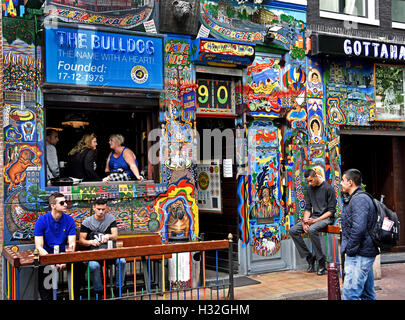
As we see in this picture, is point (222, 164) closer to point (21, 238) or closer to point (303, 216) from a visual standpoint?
point (303, 216)

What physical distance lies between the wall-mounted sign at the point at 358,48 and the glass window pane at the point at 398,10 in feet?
4.54

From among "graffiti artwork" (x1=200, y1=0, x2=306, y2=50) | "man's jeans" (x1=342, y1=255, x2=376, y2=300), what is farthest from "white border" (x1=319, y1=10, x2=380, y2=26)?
"man's jeans" (x1=342, y1=255, x2=376, y2=300)

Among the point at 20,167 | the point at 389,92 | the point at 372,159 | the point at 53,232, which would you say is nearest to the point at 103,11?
the point at 20,167

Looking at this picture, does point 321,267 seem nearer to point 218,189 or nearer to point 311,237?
point 311,237

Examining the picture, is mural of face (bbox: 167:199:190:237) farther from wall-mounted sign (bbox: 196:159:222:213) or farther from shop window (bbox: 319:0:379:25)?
shop window (bbox: 319:0:379:25)

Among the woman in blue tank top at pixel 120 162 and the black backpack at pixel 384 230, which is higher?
the woman in blue tank top at pixel 120 162

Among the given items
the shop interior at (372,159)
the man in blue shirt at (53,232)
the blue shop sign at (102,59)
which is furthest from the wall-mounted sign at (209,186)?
the shop interior at (372,159)

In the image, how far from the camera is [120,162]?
8.18 metres

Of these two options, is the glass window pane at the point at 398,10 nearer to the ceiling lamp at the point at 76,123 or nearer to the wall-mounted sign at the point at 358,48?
the wall-mounted sign at the point at 358,48

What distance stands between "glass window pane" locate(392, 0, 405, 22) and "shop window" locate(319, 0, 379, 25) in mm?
773

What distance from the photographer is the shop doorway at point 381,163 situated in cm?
1124

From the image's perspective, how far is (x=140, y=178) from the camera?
319 inches

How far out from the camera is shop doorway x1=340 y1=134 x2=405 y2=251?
443 inches
